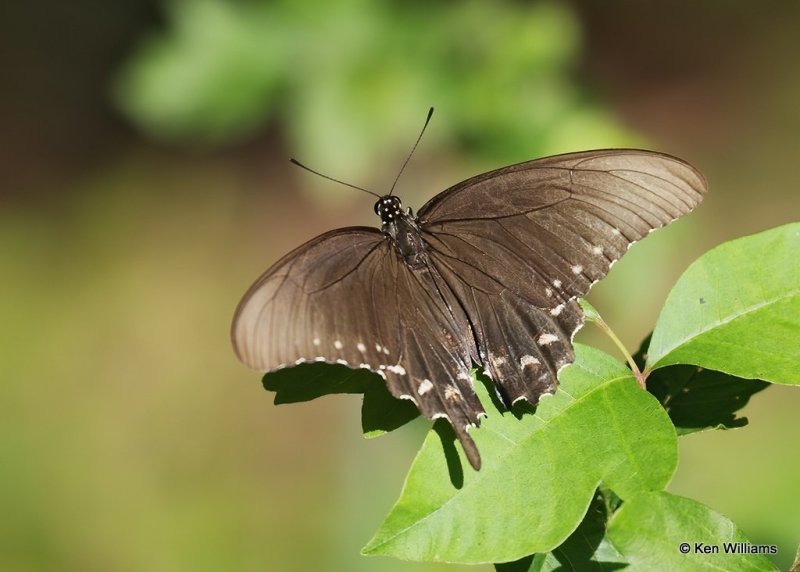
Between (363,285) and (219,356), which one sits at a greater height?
(219,356)

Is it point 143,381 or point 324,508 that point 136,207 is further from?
point 324,508

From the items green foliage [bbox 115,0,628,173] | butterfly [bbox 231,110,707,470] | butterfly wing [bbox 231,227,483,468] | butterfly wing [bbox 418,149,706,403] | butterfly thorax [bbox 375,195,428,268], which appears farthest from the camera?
green foliage [bbox 115,0,628,173]

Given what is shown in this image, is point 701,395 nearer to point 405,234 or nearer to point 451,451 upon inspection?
point 451,451

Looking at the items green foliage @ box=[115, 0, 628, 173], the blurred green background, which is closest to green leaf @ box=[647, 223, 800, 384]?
the blurred green background

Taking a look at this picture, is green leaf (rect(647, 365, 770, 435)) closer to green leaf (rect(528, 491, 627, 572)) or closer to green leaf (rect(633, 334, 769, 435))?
green leaf (rect(633, 334, 769, 435))

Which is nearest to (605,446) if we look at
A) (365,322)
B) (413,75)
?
(365,322)

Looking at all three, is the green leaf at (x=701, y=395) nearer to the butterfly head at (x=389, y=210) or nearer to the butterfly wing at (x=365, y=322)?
the butterfly wing at (x=365, y=322)

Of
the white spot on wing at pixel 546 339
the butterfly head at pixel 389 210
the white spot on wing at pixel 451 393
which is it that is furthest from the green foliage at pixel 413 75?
the white spot on wing at pixel 451 393

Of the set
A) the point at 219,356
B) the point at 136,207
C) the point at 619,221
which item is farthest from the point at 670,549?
the point at 136,207
